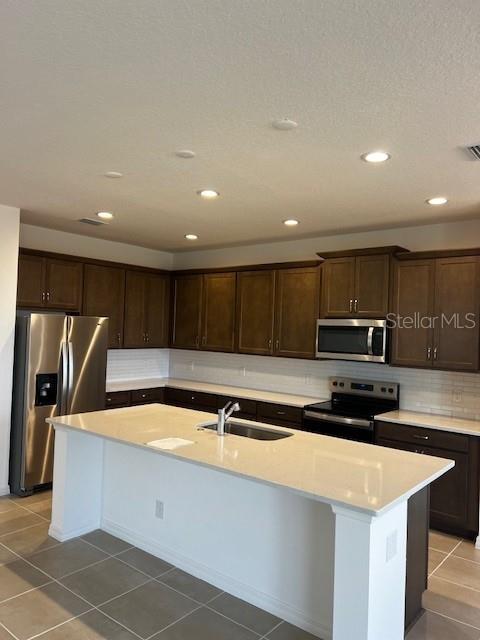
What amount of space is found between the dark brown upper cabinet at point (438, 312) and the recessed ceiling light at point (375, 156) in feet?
5.35

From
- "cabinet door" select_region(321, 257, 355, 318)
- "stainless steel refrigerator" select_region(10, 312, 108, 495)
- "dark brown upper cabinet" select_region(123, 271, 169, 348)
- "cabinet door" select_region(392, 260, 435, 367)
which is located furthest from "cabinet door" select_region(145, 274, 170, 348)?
"cabinet door" select_region(392, 260, 435, 367)

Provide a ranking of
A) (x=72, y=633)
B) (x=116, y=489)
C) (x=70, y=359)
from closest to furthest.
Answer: (x=72, y=633)
(x=116, y=489)
(x=70, y=359)

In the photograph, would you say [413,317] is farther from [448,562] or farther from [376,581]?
[376,581]

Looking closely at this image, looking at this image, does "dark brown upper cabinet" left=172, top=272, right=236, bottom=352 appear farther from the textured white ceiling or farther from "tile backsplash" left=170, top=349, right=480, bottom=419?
the textured white ceiling

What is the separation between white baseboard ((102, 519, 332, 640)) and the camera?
2540 mm

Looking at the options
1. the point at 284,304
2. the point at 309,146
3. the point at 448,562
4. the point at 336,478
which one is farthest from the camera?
the point at 284,304

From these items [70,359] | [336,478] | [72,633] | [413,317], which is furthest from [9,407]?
[413,317]

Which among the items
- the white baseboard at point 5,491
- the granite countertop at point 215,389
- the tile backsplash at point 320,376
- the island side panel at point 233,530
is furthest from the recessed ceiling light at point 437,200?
the white baseboard at point 5,491

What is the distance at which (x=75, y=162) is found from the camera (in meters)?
3.03

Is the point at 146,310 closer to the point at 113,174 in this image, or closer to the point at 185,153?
the point at 113,174

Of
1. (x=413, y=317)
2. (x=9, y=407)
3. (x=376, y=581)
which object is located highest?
(x=413, y=317)

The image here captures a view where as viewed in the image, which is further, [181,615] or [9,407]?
[9,407]

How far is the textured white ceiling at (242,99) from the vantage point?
5.17 ft

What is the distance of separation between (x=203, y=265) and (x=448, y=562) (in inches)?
171
